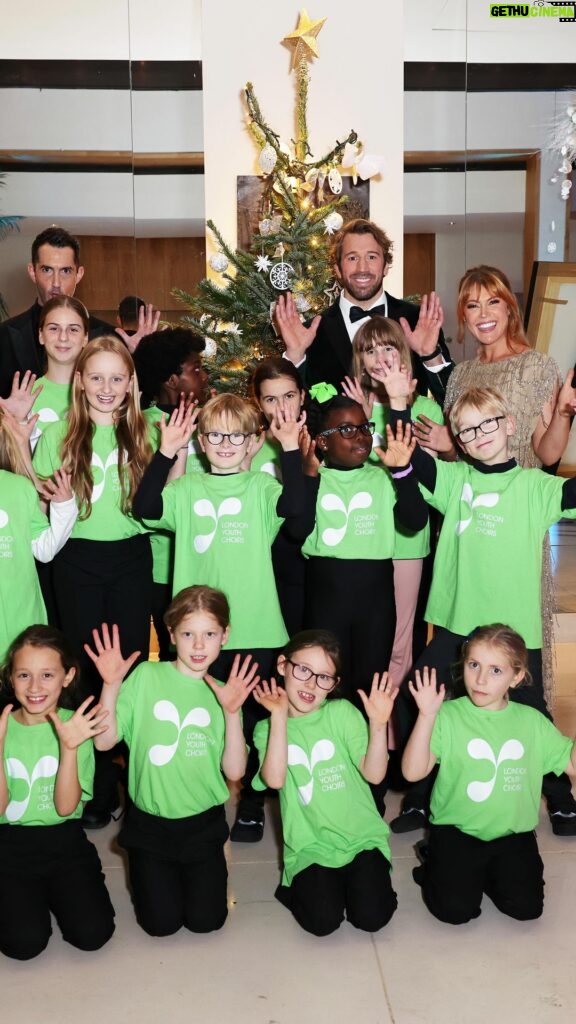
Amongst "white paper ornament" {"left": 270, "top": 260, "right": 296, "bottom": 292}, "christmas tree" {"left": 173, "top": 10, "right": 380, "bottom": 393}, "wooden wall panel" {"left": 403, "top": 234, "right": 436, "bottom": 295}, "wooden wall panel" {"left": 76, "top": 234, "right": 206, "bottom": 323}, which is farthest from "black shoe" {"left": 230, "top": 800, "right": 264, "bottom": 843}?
"wooden wall panel" {"left": 403, "top": 234, "right": 436, "bottom": 295}

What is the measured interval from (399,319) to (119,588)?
142 cm

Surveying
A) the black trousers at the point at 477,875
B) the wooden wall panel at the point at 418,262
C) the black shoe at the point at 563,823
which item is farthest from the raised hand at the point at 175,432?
the wooden wall panel at the point at 418,262

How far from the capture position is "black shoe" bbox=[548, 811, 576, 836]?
3168mm

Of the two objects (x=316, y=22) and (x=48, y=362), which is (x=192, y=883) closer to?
(x=48, y=362)

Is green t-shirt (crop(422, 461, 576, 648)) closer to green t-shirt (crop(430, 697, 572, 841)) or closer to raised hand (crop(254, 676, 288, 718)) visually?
green t-shirt (crop(430, 697, 572, 841))

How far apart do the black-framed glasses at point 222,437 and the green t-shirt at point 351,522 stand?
0.92ft

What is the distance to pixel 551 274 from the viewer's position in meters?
7.55

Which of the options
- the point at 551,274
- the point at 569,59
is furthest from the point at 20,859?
the point at 569,59

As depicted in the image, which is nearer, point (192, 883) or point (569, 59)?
point (192, 883)

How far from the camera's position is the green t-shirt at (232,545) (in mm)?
3109

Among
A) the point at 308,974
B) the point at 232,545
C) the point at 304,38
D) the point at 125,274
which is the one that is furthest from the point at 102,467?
the point at 304,38

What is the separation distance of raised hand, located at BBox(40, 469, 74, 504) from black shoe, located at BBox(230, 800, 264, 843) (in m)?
1.10

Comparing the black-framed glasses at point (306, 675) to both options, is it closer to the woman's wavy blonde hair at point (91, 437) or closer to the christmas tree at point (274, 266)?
the woman's wavy blonde hair at point (91, 437)

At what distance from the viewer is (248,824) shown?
3189 millimetres
